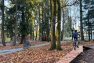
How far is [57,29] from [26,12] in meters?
21.5

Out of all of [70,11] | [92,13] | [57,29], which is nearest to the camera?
[57,29]

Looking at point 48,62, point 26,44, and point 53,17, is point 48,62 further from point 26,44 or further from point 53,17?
point 26,44

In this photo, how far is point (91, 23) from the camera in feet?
210

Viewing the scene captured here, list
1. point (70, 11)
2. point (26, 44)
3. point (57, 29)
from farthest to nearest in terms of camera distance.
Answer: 1. point (70, 11)
2. point (26, 44)
3. point (57, 29)

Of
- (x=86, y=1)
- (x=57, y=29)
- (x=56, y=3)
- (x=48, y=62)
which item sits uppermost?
(x=86, y=1)

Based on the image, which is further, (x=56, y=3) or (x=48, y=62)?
(x=56, y=3)

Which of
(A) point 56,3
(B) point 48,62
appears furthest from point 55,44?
(B) point 48,62

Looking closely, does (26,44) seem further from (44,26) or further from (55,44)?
(44,26)

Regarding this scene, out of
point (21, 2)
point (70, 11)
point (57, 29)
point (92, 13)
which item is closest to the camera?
point (57, 29)

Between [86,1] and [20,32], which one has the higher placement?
[86,1]

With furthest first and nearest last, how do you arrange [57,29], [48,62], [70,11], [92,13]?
[70,11] < [92,13] < [57,29] < [48,62]

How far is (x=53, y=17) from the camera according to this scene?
79.2 feet

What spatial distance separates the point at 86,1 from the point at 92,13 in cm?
325

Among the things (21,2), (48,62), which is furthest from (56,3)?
(21,2)
